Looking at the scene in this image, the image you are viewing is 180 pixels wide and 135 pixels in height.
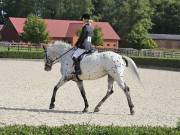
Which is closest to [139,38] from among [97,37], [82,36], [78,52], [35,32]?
[97,37]

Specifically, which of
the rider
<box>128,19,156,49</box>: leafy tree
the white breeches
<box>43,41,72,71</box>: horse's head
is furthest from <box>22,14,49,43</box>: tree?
the white breeches

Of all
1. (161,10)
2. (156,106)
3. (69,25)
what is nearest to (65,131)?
(156,106)

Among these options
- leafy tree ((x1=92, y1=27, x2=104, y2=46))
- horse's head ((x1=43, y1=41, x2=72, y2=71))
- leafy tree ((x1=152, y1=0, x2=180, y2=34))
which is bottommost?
leafy tree ((x1=92, y1=27, x2=104, y2=46))

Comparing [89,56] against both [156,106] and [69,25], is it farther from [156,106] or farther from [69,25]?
[69,25]

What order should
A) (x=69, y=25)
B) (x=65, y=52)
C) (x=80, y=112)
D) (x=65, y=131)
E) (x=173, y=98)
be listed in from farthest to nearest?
(x=69, y=25)
(x=173, y=98)
(x=65, y=52)
(x=80, y=112)
(x=65, y=131)

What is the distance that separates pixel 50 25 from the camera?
274 feet

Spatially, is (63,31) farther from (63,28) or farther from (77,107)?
(77,107)

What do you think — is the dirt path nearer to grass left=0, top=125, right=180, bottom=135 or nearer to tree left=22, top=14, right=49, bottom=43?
grass left=0, top=125, right=180, bottom=135

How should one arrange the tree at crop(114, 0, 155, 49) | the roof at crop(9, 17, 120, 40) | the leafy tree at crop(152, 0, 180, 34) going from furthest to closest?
the leafy tree at crop(152, 0, 180, 34), the roof at crop(9, 17, 120, 40), the tree at crop(114, 0, 155, 49)

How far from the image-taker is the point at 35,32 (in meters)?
70.9

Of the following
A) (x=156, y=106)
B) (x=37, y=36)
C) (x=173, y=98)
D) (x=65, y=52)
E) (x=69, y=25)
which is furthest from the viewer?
(x=69, y=25)

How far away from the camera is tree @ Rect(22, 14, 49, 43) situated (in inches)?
2798

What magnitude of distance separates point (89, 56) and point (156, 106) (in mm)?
3055

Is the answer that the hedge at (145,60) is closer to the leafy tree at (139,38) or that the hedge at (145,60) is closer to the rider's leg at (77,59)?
the rider's leg at (77,59)
